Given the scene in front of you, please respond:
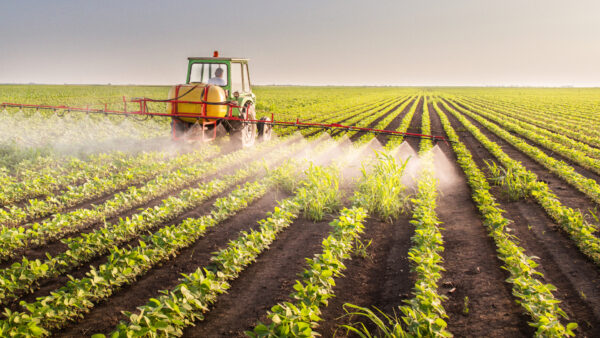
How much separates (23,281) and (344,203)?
4.44m

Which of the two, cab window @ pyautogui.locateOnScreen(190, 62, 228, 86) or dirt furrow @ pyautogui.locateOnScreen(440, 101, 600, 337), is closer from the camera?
dirt furrow @ pyautogui.locateOnScreen(440, 101, 600, 337)

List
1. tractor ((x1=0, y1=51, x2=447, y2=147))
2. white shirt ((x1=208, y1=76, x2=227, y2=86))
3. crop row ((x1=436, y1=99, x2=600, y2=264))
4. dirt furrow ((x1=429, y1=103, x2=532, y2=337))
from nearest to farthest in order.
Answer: dirt furrow ((x1=429, y1=103, x2=532, y2=337))
crop row ((x1=436, y1=99, x2=600, y2=264))
tractor ((x1=0, y1=51, x2=447, y2=147))
white shirt ((x1=208, y1=76, x2=227, y2=86))

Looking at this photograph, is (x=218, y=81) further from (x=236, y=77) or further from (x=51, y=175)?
(x=51, y=175)

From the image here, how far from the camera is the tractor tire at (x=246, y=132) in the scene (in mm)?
9992

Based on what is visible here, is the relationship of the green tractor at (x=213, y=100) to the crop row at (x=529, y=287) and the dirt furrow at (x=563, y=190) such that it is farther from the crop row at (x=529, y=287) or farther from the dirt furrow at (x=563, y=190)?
the dirt furrow at (x=563, y=190)

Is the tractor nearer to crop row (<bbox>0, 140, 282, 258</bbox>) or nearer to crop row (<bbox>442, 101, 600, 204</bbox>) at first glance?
crop row (<bbox>0, 140, 282, 258</bbox>)

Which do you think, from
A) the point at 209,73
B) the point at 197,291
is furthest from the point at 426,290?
the point at 209,73

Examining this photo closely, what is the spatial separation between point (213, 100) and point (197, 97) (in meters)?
0.42

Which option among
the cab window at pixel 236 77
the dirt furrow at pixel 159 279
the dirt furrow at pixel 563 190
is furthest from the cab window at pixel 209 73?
the dirt furrow at pixel 563 190

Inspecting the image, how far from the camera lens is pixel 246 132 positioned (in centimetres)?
1042

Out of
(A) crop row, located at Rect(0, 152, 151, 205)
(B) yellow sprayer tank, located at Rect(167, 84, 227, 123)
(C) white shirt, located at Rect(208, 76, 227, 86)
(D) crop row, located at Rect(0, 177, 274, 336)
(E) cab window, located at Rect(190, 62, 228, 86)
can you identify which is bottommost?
(D) crop row, located at Rect(0, 177, 274, 336)

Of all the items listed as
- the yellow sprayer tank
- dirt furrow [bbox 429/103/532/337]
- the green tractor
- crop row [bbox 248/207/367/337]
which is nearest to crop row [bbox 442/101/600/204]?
dirt furrow [bbox 429/103/532/337]

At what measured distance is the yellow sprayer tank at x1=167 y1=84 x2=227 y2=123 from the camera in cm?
867

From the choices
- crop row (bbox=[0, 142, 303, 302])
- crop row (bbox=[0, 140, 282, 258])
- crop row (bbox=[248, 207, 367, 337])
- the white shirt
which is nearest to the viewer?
crop row (bbox=[248, 207, 367, 337])
